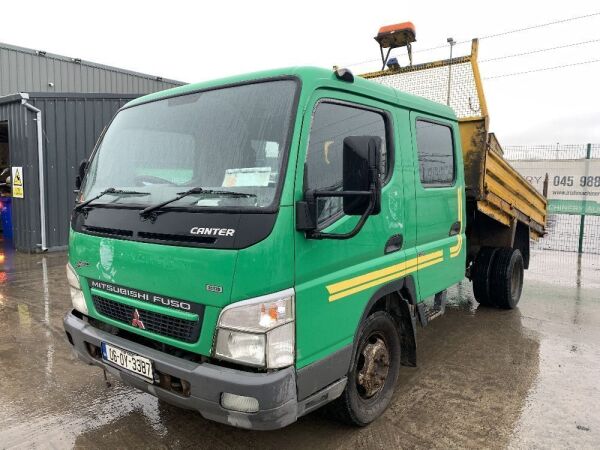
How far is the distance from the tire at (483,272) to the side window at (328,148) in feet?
11.9

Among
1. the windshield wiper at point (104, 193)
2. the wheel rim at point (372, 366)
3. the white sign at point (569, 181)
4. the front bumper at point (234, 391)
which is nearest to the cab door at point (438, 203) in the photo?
the wheel rim at point (372, 366)

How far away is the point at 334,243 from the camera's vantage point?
2473 millimetres

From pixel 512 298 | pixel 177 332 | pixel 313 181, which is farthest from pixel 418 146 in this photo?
pixel 512 298

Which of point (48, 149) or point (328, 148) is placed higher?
point (48, 149)

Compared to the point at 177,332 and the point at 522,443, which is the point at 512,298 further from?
the point at 177,332

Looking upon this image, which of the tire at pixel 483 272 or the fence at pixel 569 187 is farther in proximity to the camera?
the fence at pixel 569 187

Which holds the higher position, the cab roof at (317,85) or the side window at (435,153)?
the cab roof at (317,85)

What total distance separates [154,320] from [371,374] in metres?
1.46

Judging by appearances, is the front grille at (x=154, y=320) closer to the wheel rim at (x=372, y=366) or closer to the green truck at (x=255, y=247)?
the green truck at (x=255, y=247)

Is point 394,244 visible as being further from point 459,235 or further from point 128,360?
point 128,360

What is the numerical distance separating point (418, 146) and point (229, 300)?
6.56 feet

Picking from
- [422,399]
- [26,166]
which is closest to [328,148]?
[422,399]

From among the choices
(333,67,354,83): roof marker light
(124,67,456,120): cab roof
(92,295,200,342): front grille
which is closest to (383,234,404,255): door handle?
(124,67,456,120): cab roof

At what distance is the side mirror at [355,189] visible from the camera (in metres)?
2.12
